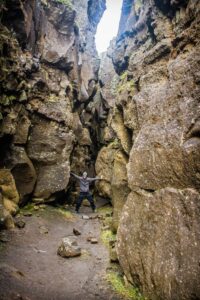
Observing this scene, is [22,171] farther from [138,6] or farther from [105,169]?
[138,6]

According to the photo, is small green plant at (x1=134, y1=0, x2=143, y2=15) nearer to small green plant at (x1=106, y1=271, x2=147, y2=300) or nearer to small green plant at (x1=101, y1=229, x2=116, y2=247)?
small green plant at (x1=101, y1=229, x2=116, y2=247)

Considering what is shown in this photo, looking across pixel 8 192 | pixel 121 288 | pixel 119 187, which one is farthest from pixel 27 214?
pixel 121 288

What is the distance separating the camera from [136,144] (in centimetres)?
924

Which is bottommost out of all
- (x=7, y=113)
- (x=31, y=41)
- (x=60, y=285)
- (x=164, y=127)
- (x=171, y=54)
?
(x=60, y=285)

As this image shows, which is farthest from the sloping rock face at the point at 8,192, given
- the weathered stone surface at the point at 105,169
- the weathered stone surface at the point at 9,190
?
the weathered stone surface at the point at 105,169

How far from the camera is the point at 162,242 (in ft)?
23.4

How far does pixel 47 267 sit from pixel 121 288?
278 centimetres

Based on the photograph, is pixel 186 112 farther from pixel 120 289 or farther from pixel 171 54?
pixel 120 289

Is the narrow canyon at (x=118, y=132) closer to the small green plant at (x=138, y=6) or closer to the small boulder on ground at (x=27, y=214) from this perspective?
the small green plant at (x=138, y=6)

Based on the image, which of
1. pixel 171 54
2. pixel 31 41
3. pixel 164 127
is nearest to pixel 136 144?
pixel 164 127

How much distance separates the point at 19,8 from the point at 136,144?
1111 centimetres

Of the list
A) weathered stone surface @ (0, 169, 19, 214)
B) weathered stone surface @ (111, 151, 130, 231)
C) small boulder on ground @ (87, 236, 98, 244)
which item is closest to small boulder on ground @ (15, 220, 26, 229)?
weathered stone surface @ (0, 169, 19, 214)

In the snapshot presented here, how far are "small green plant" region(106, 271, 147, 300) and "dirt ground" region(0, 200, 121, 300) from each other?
21 centimetres

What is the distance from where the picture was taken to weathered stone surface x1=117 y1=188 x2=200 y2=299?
622 cm
